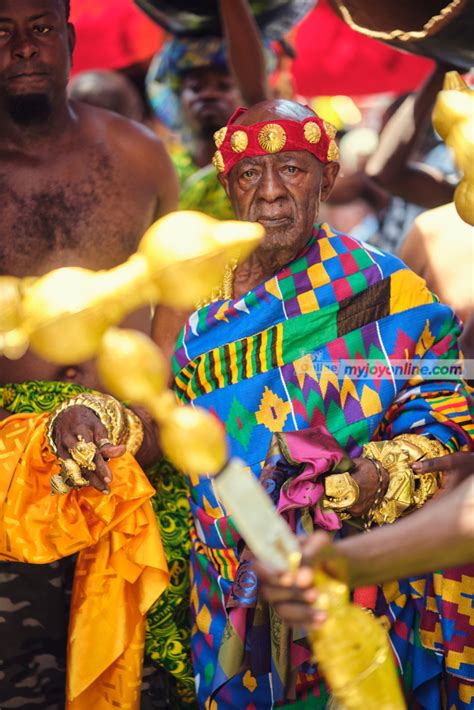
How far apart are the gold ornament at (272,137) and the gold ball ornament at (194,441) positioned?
56.2 inches

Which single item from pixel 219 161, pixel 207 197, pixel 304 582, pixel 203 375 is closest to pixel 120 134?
pixel 219 161

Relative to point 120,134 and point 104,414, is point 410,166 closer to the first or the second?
point 120,134

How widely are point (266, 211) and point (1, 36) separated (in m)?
1.16

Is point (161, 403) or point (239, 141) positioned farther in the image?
point (239, 141)

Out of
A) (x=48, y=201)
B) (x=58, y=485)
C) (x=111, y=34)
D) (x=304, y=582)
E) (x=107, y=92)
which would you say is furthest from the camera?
(x=107, y=92)

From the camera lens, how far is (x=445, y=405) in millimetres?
3146

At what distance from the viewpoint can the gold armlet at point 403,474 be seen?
2961 millimetres

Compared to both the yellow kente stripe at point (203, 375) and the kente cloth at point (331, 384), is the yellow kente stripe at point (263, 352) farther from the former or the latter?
the yellow kente stripe at point (203, 375)

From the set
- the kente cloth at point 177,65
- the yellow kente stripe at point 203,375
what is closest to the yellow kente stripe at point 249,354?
the yellow kente stripe at point 203,375

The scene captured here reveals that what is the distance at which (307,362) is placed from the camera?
3.22 meters

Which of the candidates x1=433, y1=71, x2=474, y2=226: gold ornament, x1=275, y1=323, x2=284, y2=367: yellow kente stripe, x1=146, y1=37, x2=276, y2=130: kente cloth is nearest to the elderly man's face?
x1=275, y1=323, x2=284, y2=367: yellow kente stripe

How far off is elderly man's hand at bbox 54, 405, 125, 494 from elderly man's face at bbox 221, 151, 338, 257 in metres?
0.73

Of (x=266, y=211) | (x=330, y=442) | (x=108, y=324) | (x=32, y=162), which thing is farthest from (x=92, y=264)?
(x=108, y=324)

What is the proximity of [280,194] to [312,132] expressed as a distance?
0.21 m
